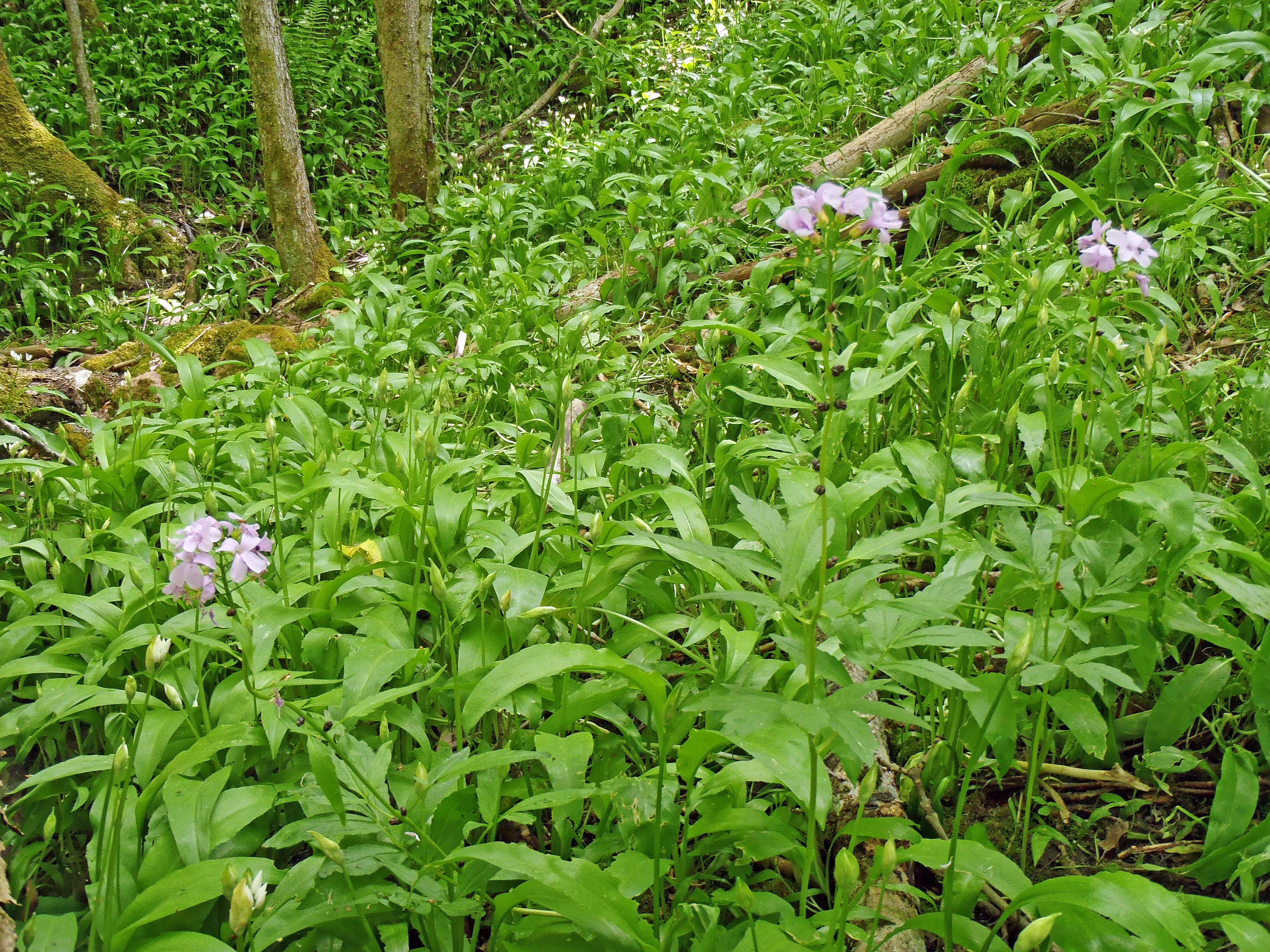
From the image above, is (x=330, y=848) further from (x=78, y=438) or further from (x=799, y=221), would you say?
(x=78, y=438)

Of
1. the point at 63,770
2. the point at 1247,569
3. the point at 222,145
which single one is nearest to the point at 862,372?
the point at 1247,569

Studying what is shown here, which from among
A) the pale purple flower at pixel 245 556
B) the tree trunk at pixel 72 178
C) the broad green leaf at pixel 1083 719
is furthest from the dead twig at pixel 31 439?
the tree trunk at pixel 72 178

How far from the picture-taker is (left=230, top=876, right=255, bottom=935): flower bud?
2.90 feet

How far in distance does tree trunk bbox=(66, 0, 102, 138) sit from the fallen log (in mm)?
4942

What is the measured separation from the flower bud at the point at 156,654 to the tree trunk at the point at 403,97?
4.60 metres

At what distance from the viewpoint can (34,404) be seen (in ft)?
9.89

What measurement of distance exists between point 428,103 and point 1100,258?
5069 mm

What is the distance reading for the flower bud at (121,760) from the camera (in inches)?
40.4

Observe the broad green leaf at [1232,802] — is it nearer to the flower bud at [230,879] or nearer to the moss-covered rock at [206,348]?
the flower bud at [230,879]

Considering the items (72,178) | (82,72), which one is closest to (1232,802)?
(72,178)

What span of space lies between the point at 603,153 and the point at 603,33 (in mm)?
3960

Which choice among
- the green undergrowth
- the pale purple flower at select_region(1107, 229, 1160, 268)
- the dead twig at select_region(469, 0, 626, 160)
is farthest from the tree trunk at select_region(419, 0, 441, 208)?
the pale purple flower at select_region(1107, 229, 1160, 268)

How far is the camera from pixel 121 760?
103cm

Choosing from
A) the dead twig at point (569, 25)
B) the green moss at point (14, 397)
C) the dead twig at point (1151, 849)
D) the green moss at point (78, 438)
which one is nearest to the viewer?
the dead twig at point (1151, 849)
